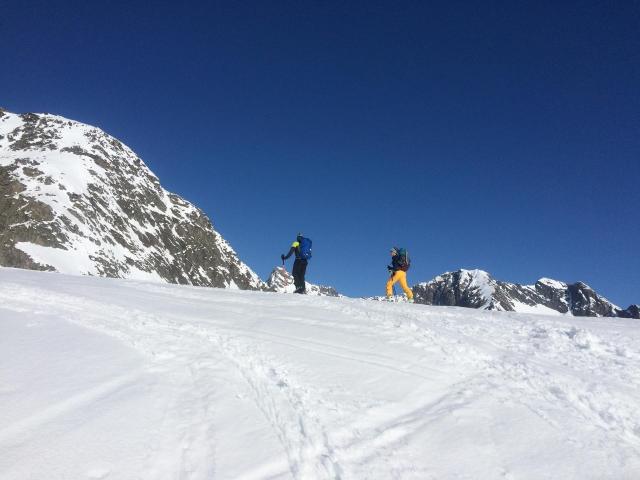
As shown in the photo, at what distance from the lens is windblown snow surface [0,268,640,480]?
4059 mm

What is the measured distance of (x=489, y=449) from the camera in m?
4.34

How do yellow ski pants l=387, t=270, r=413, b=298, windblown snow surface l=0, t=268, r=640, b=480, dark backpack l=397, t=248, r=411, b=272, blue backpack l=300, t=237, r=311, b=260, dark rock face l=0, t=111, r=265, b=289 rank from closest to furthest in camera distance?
windblown snow surface l=0, t=268, r=640, b=480 → yellow ski pants l=387, t=270, r=413, b=298 → dark backpack l=397, t=248, r=411, b=272 → blue backpack l=300, t=237, r=311, b=260 → dark rock face l=0, t=111, r=265, b=289

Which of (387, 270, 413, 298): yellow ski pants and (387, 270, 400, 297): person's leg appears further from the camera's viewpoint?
(387, 270, 400, 297): person's leg

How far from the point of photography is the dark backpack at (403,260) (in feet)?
53.6

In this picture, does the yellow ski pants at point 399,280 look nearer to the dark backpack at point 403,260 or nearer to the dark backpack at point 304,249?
the dark backpack at point 403,260

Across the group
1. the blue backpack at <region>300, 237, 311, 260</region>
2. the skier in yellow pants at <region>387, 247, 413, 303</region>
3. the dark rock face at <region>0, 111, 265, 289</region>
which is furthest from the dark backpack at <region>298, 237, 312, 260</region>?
the dark rock face at <region>0, 111, 265, 289</region>

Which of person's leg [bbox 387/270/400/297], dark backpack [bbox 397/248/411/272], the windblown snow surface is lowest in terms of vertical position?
the windblown snow surface

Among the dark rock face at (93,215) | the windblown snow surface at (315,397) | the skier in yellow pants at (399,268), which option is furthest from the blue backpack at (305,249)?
the dark rock face at (93,215)

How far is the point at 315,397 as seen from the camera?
18.1 feet

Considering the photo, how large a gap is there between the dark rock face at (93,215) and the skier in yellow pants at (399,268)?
51204mm

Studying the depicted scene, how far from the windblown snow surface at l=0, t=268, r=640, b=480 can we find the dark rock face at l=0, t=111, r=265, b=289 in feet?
182

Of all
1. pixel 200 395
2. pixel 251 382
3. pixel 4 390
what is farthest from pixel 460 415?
pixel 4 390

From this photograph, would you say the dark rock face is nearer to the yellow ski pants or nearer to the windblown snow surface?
the yellow ski pants

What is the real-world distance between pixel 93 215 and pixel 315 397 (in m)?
83.7
